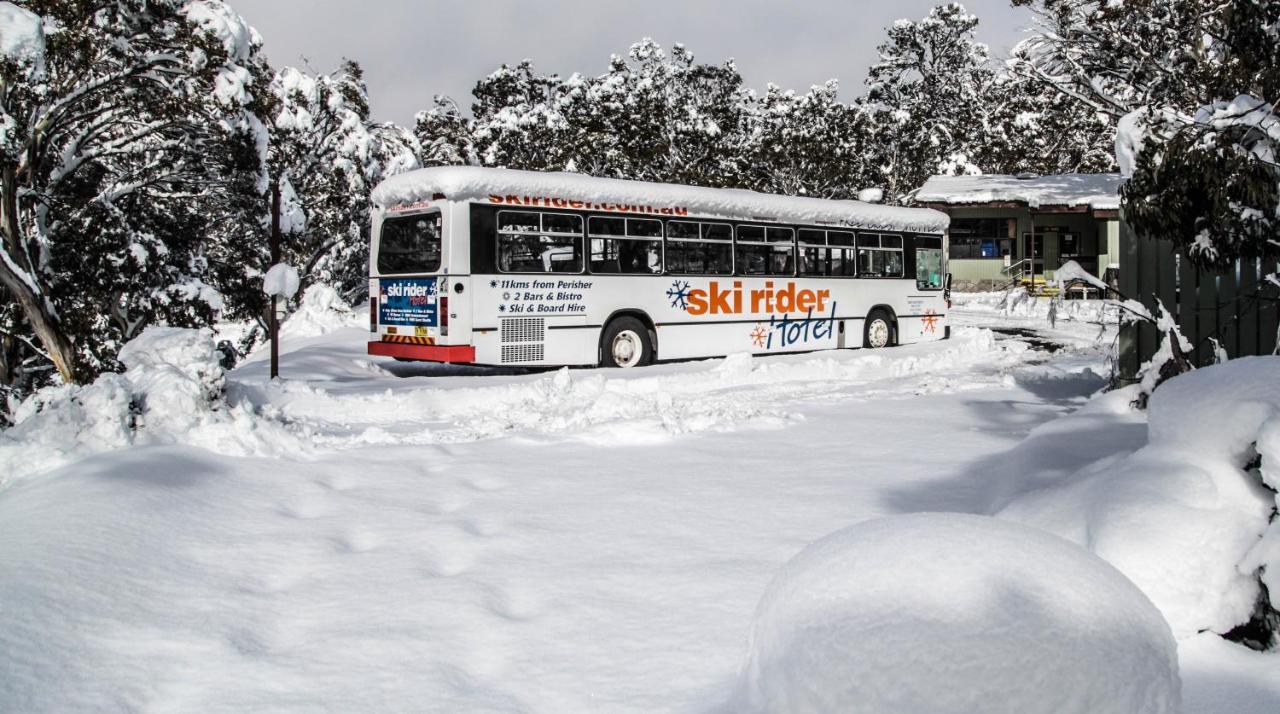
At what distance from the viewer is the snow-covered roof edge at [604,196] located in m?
12.2

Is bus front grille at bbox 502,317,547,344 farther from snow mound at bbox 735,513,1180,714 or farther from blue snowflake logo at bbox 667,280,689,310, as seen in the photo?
snow mound at bbox 735,513,1180,714

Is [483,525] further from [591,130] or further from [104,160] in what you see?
[591,130]

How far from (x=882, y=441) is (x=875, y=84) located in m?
44.7

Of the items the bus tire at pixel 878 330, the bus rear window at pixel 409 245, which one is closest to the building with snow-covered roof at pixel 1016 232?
the bus tire at pixel 878 330

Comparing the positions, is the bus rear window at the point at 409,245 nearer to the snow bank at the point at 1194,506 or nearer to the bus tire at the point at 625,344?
the bus tire at the point at 625,344

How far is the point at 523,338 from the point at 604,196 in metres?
2.39

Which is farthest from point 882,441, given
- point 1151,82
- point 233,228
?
point 233,228

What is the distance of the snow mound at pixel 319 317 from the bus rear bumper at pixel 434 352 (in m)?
9.54

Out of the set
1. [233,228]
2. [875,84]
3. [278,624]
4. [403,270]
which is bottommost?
[278,624]

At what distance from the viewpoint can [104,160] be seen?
16.7 metres

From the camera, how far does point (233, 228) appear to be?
3456 centimetres

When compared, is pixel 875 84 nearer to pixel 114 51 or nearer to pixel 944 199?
pixel 944 199

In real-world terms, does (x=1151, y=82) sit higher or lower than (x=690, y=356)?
higher

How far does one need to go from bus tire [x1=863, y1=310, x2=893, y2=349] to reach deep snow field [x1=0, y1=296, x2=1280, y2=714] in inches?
288
